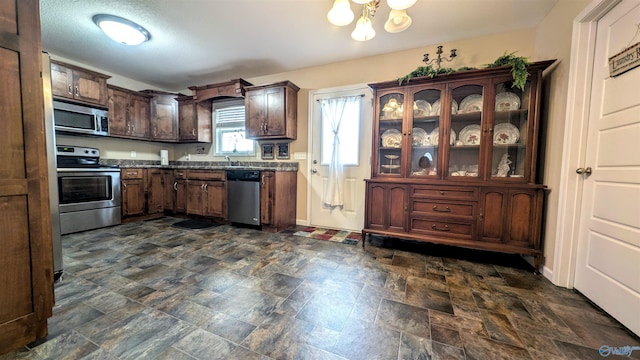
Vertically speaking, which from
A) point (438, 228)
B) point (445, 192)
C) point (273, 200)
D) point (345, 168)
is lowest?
point (438, 228)

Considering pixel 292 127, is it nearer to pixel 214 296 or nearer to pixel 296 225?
pixel 296 225

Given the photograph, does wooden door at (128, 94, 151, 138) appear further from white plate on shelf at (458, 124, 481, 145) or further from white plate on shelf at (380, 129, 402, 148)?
white plate on shelf at (458, 124, 481, 145)

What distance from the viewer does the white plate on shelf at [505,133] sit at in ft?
7.67

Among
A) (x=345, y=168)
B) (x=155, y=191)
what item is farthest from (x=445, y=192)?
(x=155, y=191)

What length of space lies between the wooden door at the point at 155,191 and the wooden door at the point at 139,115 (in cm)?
72

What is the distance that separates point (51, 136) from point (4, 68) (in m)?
0.98

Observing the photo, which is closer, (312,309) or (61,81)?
(312,309)

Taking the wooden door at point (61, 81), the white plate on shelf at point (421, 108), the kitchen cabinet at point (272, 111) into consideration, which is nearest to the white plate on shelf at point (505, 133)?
the white plate on shelf at point (421, 108)

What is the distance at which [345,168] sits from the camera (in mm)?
3395

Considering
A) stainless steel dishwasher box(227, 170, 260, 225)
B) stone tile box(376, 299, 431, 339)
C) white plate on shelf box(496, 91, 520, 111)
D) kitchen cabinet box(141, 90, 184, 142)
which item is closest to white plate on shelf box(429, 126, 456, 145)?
white plate on shelf box(496, 91, 520, 111)

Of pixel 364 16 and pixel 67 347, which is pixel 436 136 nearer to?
pixel 364 16

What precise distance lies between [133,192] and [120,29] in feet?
7.91

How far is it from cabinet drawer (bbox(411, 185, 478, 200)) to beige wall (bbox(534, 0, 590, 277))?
1.92 feet

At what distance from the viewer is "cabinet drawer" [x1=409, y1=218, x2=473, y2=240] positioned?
92.2 inches
